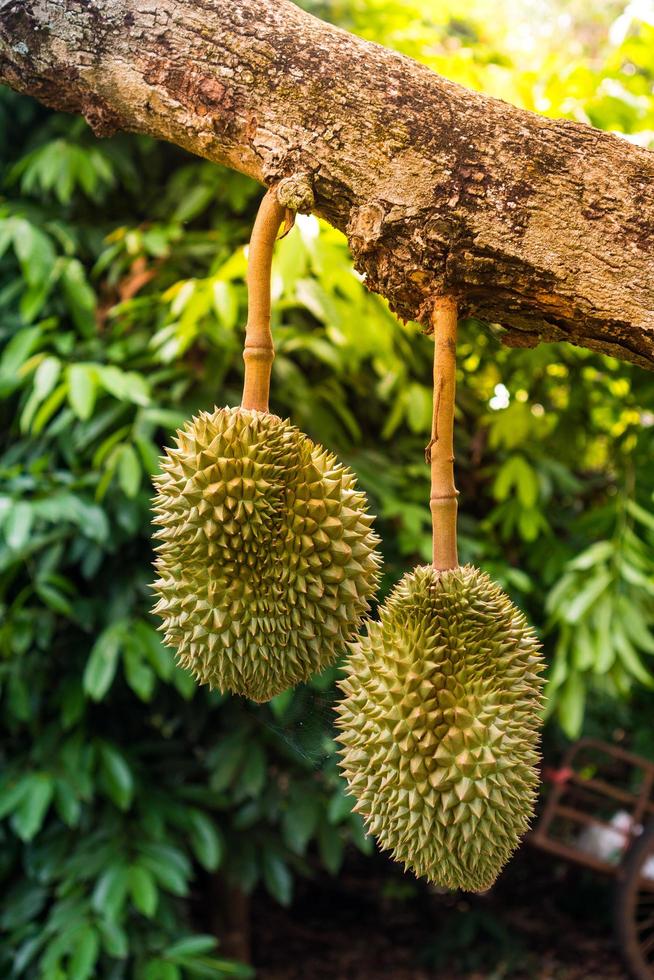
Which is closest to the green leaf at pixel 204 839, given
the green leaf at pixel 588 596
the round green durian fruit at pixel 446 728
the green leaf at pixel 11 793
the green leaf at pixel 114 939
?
the green leaf at pixel 114 939

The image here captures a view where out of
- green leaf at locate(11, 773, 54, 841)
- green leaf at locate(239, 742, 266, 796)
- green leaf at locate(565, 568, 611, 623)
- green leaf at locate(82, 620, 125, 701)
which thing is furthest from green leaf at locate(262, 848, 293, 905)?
green leaf at locate(565, 568, 611, 623)

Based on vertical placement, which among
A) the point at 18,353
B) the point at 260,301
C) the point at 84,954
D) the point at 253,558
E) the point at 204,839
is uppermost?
the point at 18,353

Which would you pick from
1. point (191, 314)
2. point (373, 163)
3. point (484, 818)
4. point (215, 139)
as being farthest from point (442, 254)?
point (191, 314)

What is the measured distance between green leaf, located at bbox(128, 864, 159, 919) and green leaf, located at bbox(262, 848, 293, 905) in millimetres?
378

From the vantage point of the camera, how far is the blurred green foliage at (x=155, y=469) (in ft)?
6.86

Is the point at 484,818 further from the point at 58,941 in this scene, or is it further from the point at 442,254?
the point at 58,941

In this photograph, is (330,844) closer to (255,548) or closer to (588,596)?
(588,596)

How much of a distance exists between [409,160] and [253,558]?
38 cm

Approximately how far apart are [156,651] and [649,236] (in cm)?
156

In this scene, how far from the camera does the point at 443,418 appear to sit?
2.64 feet

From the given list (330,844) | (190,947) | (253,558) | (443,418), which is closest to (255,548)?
(253,558)

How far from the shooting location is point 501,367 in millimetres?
2324

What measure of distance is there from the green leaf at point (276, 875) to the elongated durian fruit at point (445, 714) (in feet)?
5.66

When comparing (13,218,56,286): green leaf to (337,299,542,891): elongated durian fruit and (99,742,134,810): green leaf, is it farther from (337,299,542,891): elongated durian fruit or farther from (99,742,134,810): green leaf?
(337,299,542,891): elongated durian fruit
